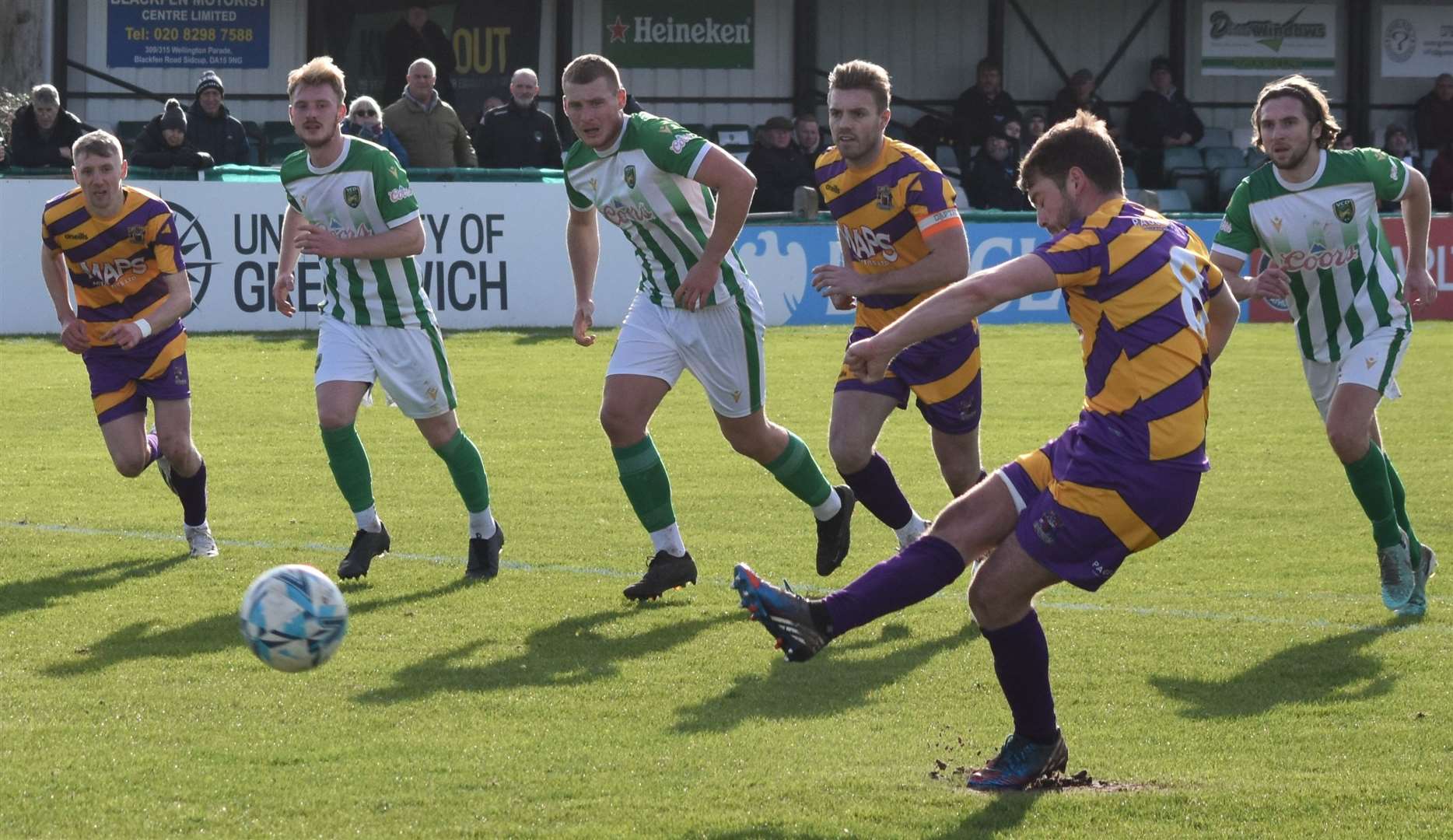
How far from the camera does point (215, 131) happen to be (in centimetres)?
1686

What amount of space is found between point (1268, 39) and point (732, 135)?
848 centimetres

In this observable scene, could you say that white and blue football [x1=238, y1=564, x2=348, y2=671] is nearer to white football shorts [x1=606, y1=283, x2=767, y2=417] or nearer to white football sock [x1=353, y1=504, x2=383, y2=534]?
white football shorts [x1=606, y1=283, x2=767, y2=417]

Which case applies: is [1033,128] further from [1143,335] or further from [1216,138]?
[1143,335]

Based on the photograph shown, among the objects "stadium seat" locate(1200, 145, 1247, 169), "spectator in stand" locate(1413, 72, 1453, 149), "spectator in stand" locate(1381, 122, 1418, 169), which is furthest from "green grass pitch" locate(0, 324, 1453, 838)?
"spectator in stand" locate(1413, 72, 1453, 149)

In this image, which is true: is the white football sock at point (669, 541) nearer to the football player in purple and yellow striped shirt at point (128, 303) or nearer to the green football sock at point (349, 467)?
the green football sock at point (349, 467)

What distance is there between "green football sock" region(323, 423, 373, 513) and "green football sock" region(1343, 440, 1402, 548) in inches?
146

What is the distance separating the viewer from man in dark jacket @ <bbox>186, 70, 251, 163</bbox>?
1681cm

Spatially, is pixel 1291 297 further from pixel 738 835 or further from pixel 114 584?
pixel 114 584

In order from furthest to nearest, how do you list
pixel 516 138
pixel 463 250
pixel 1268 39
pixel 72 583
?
1. pixel 1268 39
2. pixel 516 138
3. pixel 463 250
4. pixel 72 583

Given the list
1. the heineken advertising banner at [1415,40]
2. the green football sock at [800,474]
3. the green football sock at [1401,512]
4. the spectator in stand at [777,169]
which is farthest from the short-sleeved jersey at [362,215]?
the heineken advertising banner at [1415,40]

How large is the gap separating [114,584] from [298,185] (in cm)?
169

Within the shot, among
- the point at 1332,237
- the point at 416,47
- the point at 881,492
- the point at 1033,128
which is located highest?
the point at 416,47

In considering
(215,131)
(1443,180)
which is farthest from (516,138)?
(1443,180)

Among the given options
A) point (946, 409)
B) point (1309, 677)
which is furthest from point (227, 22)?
point (1309, 677)
